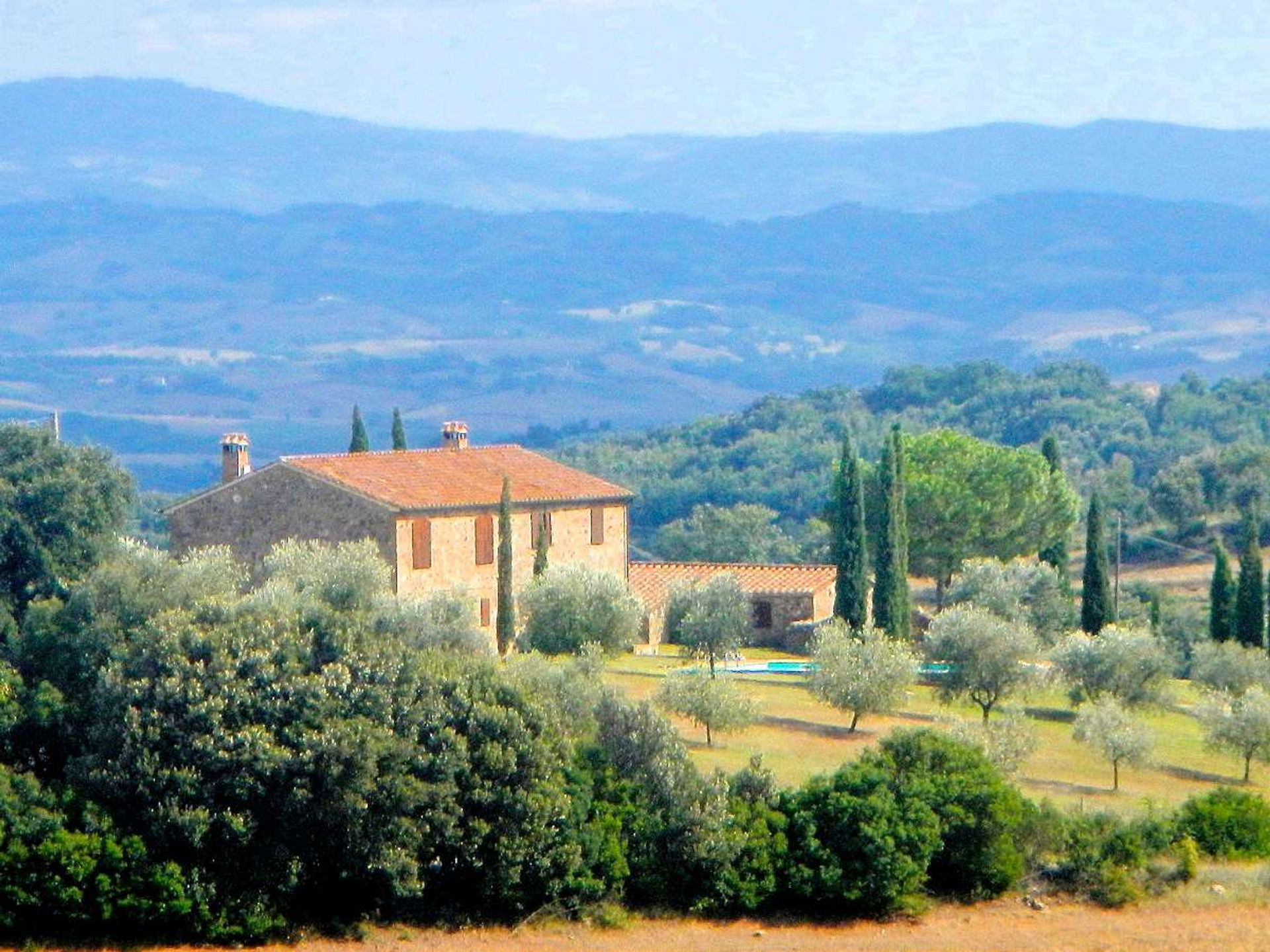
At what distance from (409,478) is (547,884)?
62.3 feet

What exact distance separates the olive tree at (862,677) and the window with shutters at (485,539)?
31.5ft

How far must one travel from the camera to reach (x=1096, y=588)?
54.8 meters

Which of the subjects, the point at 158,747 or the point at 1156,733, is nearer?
the point at 158,747

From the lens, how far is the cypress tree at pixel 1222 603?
54.3 m

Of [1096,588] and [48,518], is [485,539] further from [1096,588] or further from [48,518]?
[1096,588]

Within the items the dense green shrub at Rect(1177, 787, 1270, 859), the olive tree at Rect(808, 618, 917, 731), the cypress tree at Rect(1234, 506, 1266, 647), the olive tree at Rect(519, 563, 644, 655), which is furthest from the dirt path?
the cypress tree at Rect(1234, 506, 1266, 647)

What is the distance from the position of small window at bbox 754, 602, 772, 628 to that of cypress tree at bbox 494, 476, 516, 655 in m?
9.06

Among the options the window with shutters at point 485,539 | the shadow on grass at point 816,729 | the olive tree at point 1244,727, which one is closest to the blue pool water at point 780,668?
the shadow on grass at point 816,729

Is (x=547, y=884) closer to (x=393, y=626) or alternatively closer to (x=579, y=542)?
(x=393, y=626)

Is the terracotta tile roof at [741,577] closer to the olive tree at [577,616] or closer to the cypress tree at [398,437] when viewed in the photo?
the cypress tree at [398,437]

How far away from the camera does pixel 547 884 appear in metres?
30.7

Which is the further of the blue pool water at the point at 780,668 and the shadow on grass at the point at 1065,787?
the blue pool water at the point at 780,668

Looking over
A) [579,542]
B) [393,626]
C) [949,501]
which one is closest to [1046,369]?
[949,501]

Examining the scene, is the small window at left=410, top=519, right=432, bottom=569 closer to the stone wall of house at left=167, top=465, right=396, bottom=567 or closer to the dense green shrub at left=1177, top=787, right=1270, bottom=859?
the stone wall of house at left=167, top=465, right=396, bottom=567
